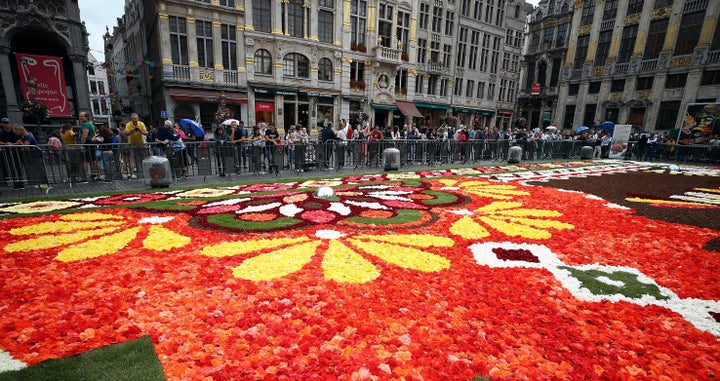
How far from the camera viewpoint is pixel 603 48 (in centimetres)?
3300

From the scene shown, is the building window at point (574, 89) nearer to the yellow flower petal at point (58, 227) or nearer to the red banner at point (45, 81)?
the yellow flower petal at point (58, 227)

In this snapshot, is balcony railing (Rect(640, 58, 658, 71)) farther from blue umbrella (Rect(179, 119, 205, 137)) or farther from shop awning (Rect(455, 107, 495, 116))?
blue umbrella (Rect(179, 119, 205, 137))

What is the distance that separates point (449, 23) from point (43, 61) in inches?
1281

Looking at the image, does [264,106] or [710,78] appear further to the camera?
[710,78]

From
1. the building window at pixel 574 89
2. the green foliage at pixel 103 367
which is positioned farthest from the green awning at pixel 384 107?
the green foliage at pixel 103 367

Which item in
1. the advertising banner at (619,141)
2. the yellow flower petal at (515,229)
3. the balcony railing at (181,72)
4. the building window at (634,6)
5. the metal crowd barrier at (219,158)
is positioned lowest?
the yellow flower petal at (515,229)

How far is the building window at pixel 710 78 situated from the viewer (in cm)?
2597

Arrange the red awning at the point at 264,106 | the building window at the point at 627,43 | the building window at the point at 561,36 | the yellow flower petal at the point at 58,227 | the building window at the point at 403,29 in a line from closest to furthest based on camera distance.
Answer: the yellow flower petal at the point at 58,227
the red awning at the point at 264,106
the building window at the point at 403,29
the building window at the point at 627,43
the building window at the point at 561,36

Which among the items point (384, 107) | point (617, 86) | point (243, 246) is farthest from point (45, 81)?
point (617, 86)

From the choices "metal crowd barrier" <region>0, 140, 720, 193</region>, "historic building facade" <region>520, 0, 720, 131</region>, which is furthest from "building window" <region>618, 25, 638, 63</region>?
"metal crowd barrier" <region>0, 140, 720, 193</region>

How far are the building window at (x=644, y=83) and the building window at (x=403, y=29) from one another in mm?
22446

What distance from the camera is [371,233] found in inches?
180

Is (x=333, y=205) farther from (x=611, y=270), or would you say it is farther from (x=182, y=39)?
(x=182, y=39)

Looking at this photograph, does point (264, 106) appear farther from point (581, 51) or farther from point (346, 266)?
point (581, 51)
